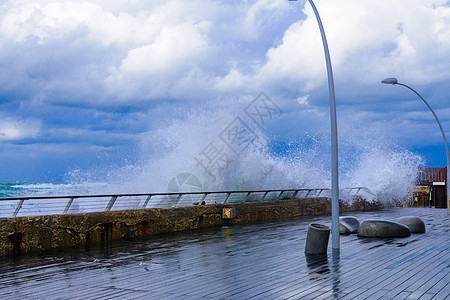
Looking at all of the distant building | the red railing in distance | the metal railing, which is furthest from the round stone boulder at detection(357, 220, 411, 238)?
the red railing in distance

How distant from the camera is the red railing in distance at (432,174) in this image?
153 ft

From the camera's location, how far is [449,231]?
43.9ft

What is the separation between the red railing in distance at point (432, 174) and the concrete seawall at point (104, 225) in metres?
34.4

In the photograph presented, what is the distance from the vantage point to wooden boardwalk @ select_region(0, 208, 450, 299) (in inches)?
232

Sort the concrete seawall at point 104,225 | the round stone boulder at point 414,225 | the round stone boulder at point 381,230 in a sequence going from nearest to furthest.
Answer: the concrete seawall at point 104,225 < the round stone boulder at point 381,230 < the round stone boulder at point 414,225

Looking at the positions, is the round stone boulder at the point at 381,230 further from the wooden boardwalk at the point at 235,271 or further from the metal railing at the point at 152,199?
the metal railing at the point at 152,199

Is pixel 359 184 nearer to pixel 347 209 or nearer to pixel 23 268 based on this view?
pixel 347 209

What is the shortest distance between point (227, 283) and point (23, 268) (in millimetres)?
3731

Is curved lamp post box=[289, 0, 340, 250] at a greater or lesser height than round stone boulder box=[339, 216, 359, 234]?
greater

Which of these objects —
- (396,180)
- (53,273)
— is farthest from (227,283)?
(396,180)

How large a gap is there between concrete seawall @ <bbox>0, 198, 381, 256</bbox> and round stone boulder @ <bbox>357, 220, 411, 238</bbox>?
16.5 ft

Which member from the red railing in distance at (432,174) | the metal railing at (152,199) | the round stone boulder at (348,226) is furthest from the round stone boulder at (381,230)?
the red railing in distance at (432,174)

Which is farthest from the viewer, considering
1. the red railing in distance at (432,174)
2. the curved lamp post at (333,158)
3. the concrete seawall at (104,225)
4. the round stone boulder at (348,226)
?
the red railing in distance at (432,174)

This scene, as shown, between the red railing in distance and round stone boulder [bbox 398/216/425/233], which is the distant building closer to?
the red railing in distance
